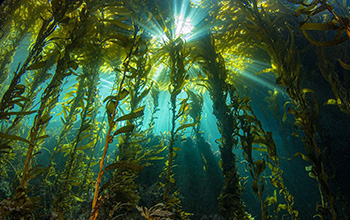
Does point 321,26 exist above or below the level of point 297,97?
above

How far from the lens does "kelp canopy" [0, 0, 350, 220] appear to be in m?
1.25

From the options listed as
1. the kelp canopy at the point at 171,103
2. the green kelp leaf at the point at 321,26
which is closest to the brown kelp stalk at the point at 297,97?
the kelp canopy at the point at 171,103

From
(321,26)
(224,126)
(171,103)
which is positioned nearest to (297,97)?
(321,26)

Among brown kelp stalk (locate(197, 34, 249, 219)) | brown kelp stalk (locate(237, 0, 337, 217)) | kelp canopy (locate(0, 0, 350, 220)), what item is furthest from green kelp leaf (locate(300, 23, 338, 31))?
brown kelp stalk (locate(197, 34, 249, 219))

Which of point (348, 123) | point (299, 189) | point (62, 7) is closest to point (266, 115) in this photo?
point (299, 189)

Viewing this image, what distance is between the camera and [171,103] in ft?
8.30

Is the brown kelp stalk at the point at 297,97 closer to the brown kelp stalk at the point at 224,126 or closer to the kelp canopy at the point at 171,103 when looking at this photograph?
the kelp canopy at the point at 171,103

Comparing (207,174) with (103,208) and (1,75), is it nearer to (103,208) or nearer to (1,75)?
(103,208)

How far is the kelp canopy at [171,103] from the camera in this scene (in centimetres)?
125

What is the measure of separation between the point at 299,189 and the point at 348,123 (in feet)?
14.4

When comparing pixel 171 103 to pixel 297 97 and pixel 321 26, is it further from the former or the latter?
pixel 321 26

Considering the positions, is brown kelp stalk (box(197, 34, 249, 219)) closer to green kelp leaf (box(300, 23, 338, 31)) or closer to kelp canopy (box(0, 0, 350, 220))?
kelp canopy (box(0, 0, 350, 220))

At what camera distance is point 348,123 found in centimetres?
378

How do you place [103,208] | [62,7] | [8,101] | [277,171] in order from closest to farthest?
[8,101] → [62,7] → [277,171] → [103,208]
